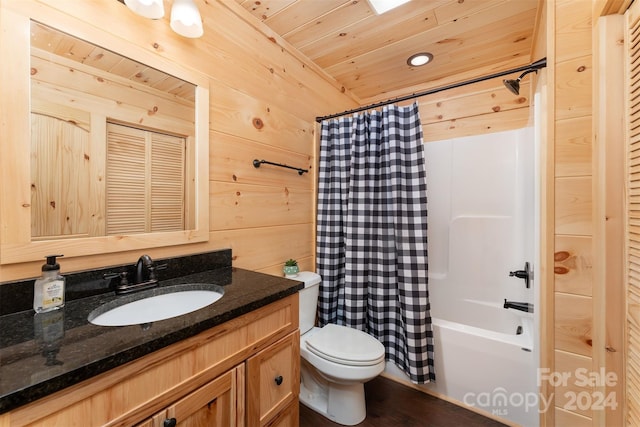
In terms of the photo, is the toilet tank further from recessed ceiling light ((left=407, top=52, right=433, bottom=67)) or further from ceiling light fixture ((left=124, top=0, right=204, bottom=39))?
recessed ceiling light ((left=407, top=52, right=433, bottom=67))

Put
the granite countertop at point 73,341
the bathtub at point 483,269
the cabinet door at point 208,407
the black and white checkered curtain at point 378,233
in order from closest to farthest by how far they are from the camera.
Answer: the granite countertop at point 73,341, the cabinet door at point 208,407, the bathtub at point 483,269, the black and white checkered curtain at point 378,233

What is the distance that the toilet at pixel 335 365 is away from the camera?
135 centimetres

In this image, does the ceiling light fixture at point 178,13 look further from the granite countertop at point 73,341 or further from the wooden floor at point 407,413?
the wooden floor at point 407,413

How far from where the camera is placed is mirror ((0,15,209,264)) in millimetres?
837

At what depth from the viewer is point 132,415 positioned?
62cm

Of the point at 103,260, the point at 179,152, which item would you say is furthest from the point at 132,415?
the point at 179,152

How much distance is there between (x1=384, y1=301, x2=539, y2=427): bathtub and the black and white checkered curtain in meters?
0.10

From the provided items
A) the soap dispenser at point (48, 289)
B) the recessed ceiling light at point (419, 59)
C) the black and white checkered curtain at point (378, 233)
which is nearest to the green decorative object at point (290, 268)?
the black and white checkered curtain at point (378, 233)

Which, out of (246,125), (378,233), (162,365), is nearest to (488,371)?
(378,233)

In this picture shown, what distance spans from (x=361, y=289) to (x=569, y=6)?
1720mm

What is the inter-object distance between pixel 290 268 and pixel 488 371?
1286 millimetres

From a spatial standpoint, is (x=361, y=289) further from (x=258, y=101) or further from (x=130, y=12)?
(x=130, y=12)

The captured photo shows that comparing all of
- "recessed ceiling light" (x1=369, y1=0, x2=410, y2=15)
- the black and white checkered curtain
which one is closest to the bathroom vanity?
the black and white checkered curtain

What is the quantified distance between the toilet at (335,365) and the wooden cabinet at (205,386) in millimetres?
321
